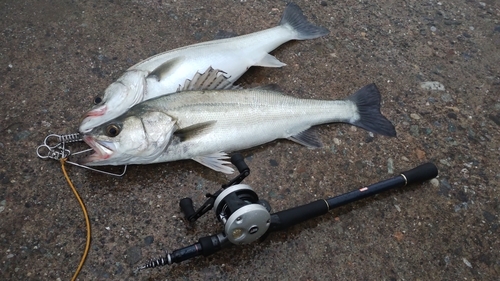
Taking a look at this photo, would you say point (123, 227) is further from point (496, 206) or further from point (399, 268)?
point (496, 206)

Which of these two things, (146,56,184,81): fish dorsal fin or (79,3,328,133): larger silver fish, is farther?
(146,56,184,81): fish dorsal fin

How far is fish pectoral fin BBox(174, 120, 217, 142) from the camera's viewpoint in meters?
2.45

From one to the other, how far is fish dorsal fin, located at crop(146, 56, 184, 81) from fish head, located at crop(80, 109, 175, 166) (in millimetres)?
436

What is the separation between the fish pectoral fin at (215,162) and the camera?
249cm

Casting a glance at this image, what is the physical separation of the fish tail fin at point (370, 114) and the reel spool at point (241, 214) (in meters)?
1.07

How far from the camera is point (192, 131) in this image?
8.13ft

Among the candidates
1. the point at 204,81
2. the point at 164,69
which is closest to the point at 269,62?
the point at 204,81

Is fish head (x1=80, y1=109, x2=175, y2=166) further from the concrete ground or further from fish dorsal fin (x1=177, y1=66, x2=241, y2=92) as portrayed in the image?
fish dorsal fin (x1=177, y1=66, x2=241, y2=92)

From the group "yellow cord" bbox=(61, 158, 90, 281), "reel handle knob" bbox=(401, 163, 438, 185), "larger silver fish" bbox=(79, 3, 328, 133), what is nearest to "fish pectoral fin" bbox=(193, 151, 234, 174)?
"larger silver fish" bbox=(79, 3, 328, 133)

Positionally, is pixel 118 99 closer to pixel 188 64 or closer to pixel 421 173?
pixel 188 64

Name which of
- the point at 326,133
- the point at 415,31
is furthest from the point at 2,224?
the point at 415,31

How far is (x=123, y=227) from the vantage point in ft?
7.51

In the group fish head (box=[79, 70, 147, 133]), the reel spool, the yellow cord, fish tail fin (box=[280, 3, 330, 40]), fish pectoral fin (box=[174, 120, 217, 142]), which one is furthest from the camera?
fish tail fin (box=[280, 3, 330, 40])

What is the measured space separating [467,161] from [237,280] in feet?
5.58
